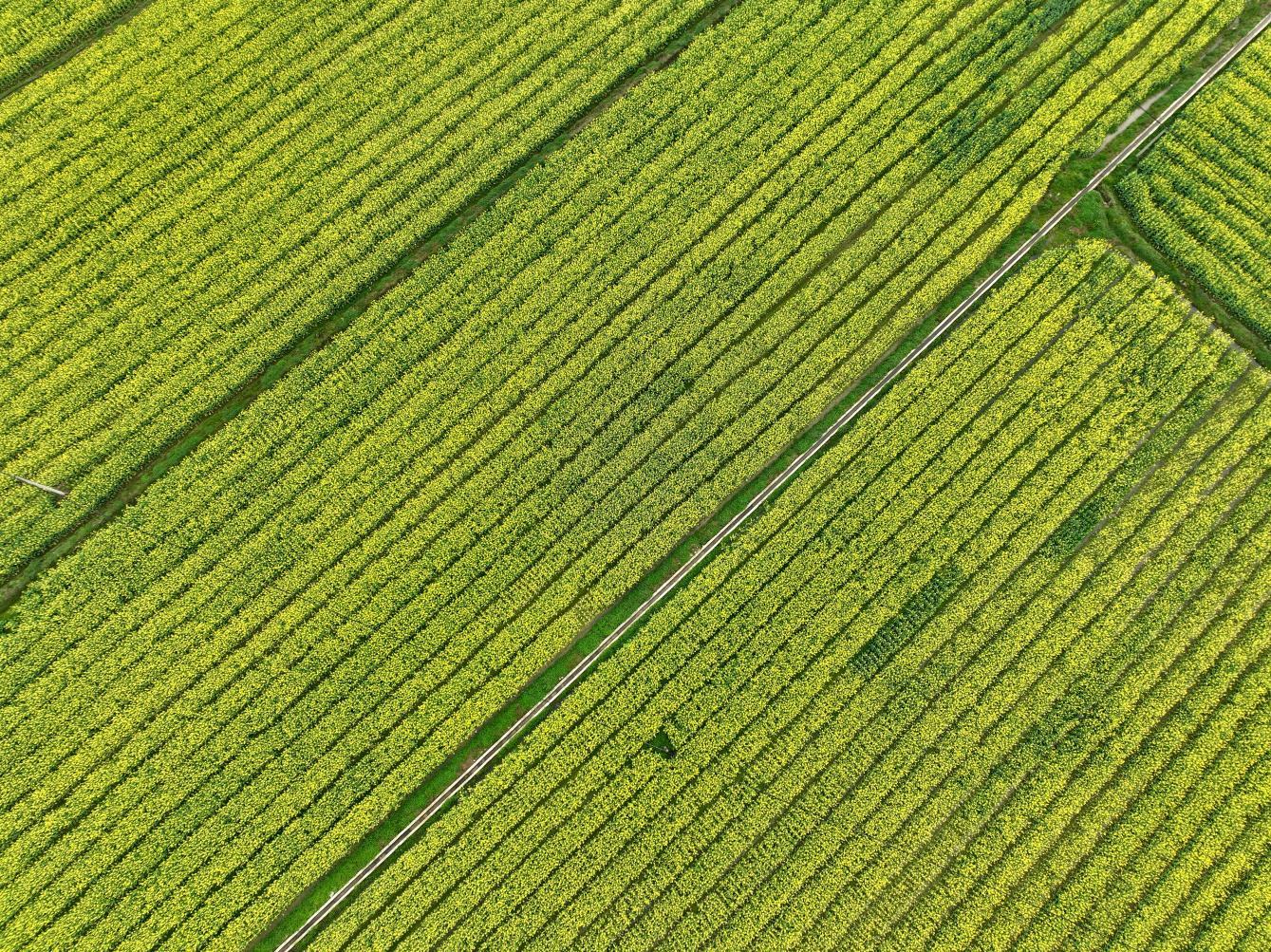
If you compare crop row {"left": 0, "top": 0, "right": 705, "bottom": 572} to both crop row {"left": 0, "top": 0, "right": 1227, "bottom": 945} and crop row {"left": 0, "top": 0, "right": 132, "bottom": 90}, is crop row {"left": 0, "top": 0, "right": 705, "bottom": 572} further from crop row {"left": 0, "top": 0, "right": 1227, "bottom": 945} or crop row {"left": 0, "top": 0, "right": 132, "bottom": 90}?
crop row {"left": 0, "top": 0, "right": 1227, "bottom": 945}

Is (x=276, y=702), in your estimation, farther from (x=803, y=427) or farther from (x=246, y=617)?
(x=803, y=427)

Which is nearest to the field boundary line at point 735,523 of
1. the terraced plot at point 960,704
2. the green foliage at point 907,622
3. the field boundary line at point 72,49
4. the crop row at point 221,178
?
the terraced plot at point 960,704

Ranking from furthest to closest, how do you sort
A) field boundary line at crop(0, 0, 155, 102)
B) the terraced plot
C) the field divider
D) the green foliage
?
field boundary line at crop(0, 0, 155, 102)
the green foliage
the field divider
the terraced plot

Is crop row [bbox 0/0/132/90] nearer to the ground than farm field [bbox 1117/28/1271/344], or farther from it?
farther from it

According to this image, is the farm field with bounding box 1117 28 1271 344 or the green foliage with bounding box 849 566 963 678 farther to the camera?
the farm field with bounding box 1117 28 1271 344

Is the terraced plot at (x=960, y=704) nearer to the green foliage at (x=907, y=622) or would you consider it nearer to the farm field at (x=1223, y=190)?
the green foliage at (x=907, y=622)

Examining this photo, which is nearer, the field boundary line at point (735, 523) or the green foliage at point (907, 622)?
the field boundary line at point (735, 523)

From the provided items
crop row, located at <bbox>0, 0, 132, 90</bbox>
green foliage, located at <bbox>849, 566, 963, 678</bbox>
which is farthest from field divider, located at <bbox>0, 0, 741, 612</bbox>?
green foliage, located at <bbox>849, 566, 963, 678</bbox>

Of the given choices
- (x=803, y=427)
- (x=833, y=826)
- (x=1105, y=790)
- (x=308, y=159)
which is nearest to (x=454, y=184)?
(x=308, y=159)
